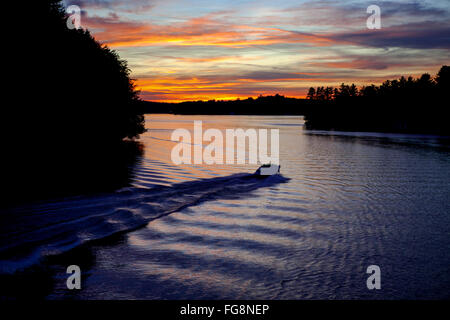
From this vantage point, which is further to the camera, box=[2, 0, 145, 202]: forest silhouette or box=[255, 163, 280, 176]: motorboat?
box=[255, 163, 280, 176]: motorboat

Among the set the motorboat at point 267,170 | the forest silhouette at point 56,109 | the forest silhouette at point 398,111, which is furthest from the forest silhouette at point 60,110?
the forest silhouette at point 398,111

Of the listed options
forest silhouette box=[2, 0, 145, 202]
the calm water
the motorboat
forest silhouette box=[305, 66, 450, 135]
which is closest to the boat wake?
the calm water

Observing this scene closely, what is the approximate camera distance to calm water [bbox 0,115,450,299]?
28.2 feet

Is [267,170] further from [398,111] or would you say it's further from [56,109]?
[398,111]

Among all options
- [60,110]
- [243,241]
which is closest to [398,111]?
[60,110]

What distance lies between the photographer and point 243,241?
11641 mm

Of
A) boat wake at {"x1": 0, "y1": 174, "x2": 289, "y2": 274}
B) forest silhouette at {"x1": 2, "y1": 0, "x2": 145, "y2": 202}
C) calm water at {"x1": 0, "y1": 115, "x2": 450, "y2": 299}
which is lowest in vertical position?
calm water at {"x1": 0, "y1": 115, "x2": 450, "y2": 299}

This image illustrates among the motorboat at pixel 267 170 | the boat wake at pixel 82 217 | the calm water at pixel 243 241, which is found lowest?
the calm water at pixel 243 241

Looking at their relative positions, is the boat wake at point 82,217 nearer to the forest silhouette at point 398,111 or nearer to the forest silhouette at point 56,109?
the forest silhouette at point 56,109

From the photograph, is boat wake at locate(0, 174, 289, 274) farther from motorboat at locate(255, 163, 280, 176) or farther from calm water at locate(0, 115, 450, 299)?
motorboat at locate(255, 163, 280, 176)

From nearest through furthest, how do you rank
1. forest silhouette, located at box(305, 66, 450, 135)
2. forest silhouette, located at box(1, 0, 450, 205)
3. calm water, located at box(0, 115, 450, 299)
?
calm water, located at box(0, 115, 450, 299)
forest silhouette, located at box(1, 0, 450, 205)
forest silhouette, located at box(305, 66, 450, 135)

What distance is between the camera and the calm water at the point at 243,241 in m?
8.59
